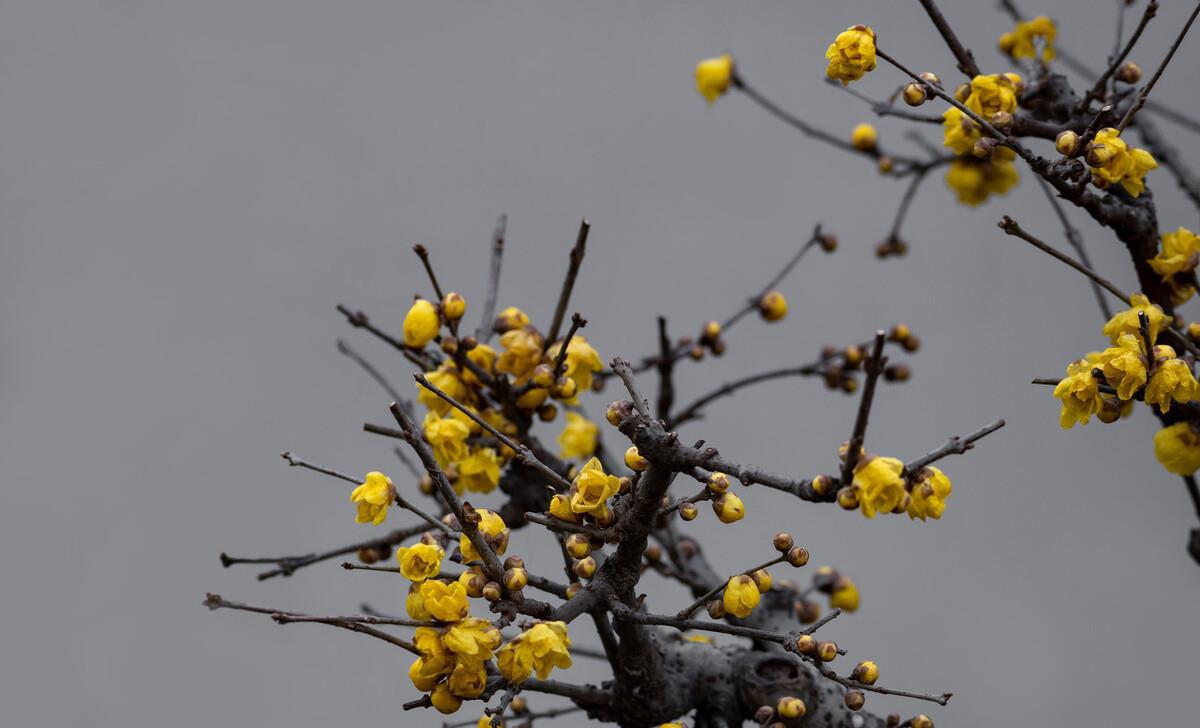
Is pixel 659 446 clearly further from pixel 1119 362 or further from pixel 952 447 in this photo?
pixel 1119 362

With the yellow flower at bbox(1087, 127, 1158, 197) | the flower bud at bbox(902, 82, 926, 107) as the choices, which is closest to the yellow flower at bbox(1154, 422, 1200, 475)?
the yellow flower at bbox(1087, 127, 1158, 197)

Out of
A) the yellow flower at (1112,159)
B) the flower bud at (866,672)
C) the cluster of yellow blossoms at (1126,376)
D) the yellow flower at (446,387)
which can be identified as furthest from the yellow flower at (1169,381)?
the yellow flower at (446,387)

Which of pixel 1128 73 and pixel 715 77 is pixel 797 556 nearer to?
pixel 1128 73

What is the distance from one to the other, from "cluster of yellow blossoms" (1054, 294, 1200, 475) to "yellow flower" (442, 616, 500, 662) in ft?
1.16

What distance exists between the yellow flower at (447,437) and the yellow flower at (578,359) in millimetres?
87

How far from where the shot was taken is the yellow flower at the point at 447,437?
0.90 m

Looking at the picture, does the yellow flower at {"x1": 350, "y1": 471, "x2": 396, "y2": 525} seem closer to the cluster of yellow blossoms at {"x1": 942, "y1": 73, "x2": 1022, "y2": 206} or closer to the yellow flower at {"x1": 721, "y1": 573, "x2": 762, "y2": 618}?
the yellow flower at {"x1": 721, "y1": 573, "x2": 762, "y2": 618}

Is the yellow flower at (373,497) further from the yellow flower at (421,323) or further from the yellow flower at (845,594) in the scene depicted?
the yellow flower at (845,594)

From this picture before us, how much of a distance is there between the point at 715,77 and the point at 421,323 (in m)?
0.48

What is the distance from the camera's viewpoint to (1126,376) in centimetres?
73

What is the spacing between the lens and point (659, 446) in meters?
0.71

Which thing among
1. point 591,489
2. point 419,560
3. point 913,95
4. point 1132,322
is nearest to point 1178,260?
point 1132,322

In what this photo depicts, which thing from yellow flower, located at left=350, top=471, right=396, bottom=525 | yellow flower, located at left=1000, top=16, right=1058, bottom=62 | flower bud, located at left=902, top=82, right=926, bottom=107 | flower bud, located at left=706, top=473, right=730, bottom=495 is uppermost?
yellow flower, located at left=1000, top=16, right=1058, bottom=62

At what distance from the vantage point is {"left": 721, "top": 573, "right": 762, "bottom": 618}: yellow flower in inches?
29.8
